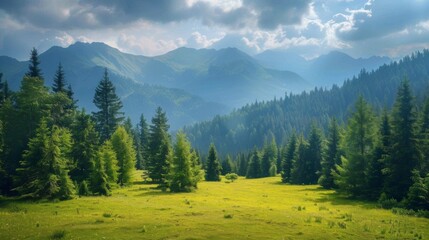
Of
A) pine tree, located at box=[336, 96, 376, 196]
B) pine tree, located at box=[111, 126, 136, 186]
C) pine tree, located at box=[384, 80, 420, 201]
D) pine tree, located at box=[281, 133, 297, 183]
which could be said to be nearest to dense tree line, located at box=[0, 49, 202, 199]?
pine tree, located at box=[111, 126, 136, 186]

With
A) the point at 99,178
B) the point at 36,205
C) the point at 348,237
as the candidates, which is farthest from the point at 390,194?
the point at 36,205

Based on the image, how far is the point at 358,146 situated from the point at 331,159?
1275 centimetres

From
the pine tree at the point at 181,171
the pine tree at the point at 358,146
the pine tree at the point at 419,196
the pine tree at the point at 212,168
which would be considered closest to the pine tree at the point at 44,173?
the pine tree at the point at 181,171

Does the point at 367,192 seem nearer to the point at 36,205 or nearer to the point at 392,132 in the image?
the point at 392,132

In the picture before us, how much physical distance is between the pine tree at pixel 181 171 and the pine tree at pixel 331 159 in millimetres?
28320

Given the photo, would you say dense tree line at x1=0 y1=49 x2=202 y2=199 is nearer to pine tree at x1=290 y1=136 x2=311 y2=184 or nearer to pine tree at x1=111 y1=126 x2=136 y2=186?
pine tree at x1=111 y1=126 x2=136 y2=186

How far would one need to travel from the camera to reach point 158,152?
76688 millimetres

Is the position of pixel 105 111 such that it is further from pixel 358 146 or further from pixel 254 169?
pixel 358 146

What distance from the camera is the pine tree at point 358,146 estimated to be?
5712 cm

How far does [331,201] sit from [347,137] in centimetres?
1663

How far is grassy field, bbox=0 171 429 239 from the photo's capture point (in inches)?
1112

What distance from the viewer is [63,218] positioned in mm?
34656

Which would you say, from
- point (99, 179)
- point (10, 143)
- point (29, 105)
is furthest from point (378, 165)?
point (10, 143)

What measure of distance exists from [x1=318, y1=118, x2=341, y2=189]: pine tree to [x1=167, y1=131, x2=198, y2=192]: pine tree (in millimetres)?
28320
